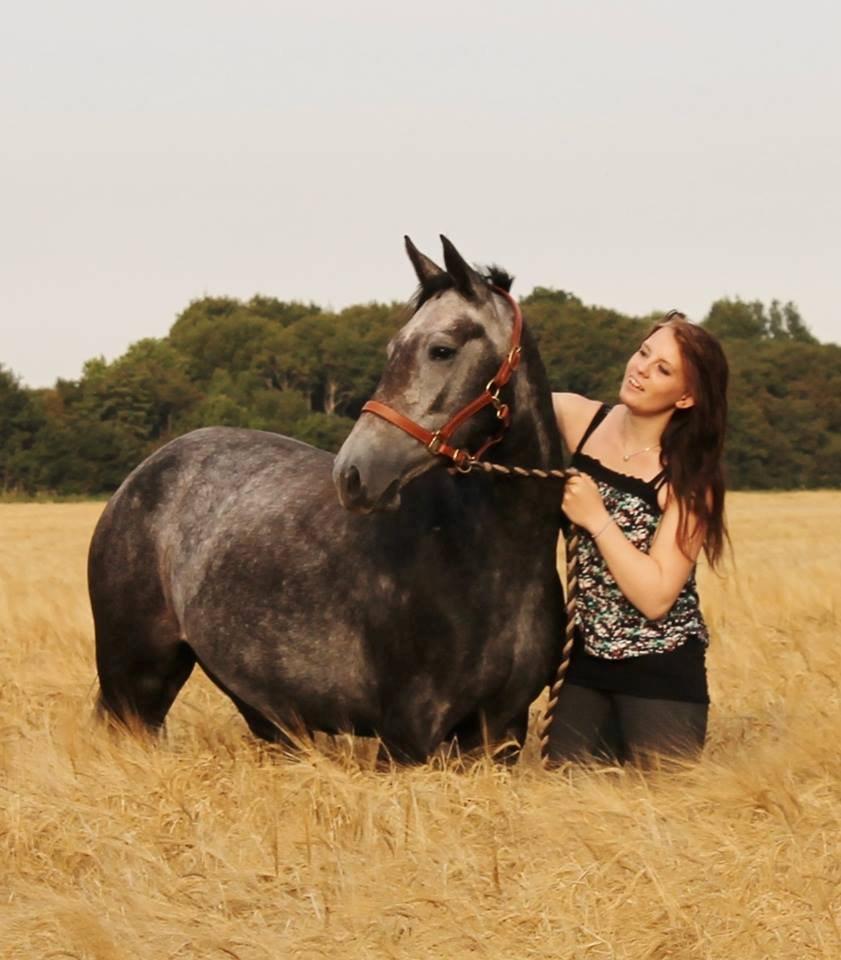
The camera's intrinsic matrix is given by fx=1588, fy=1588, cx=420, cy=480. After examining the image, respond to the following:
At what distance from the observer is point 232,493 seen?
615 cm

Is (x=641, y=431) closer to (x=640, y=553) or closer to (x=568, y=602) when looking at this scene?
(x=640, y=553)

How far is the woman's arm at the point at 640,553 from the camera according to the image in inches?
202

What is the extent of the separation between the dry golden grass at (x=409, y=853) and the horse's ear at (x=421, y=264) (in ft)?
5.02

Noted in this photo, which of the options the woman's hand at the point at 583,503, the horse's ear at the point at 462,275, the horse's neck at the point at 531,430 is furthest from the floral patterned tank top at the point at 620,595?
the horse's ear at the point at 462,275

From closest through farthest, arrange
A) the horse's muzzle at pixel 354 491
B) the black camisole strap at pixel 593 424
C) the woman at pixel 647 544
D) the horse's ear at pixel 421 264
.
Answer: the horse's muzzle at pixel 354 491
the horse's ear at pixel 421 264
the woman at pixel 647 544
the black camisole strap at pixel 593 424

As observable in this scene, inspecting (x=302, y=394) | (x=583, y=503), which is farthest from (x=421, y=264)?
(x=302, y=394)

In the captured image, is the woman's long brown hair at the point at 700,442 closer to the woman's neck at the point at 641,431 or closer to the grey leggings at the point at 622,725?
the woman's neck at the point at 641,431

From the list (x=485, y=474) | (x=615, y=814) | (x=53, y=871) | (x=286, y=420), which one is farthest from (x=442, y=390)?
(x=286, y=420)

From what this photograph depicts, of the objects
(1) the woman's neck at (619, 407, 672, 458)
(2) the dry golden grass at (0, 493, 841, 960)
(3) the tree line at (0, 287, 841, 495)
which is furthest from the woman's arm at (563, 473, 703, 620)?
(3) the tree line at (0, 287, 841, 495)

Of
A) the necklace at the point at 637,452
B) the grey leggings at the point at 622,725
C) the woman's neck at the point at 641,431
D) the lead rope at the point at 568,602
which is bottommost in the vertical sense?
the grey leggings at the point at 622,725

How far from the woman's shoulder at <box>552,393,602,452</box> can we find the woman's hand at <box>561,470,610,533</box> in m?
0.48

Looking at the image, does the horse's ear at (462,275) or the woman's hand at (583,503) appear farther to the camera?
the woman's hand at (583,503)

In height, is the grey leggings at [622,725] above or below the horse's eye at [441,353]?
below

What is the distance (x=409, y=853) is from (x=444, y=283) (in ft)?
5.67
